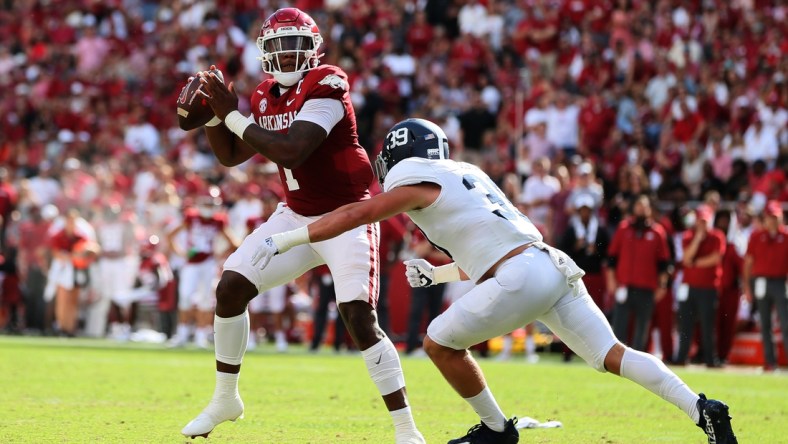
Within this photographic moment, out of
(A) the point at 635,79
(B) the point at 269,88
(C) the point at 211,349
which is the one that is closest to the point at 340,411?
(B) the point at 269,88

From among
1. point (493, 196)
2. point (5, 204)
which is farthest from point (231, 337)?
point (5, 204)

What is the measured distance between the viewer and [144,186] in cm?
2020

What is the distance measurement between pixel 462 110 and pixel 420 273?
43.7ft

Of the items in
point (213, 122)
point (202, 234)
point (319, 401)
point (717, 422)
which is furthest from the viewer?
point (202, 234)

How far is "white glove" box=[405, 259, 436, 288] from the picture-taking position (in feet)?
20.8

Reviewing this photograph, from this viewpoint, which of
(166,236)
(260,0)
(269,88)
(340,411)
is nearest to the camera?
(269,88)

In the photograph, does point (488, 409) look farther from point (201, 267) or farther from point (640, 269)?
point (201, 267)

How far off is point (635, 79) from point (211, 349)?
727 cm

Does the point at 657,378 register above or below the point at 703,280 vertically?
below

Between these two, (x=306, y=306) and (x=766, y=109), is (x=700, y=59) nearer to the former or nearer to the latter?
(x=766, y=109)

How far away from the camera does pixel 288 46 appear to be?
675 centimetres

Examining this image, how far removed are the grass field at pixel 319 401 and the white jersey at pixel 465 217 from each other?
1.34 meters

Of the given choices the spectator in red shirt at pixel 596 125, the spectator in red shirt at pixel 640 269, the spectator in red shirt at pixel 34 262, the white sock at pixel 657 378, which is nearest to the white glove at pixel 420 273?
the white sock at pixel 657 378

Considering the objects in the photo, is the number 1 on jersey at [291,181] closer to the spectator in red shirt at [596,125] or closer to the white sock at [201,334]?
the white sock at [201,334]
